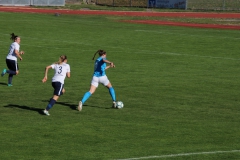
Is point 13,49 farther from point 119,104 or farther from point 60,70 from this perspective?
point 60,70

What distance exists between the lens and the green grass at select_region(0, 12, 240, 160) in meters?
16.3

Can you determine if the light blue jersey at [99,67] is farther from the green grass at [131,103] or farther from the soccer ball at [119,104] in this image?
the green grass at [131,103]

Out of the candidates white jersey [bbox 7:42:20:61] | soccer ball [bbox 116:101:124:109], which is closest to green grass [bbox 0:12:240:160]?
soccer ball [bbox 116:101:124:109]

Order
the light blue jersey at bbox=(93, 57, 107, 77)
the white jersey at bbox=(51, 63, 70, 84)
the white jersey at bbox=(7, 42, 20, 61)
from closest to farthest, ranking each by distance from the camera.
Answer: the white jersey at bbox=(51, 63, 70, 84)
the light blue jersey at bbox=(93, 57, 107, 77)
the white jersey at bbox=(7, 42, 20, 61)

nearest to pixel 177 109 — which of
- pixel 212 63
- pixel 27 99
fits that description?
pixel 27 99

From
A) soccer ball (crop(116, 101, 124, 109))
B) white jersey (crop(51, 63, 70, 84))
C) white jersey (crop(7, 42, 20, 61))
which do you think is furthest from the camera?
white jersey (crop(7, 42, 20, 61))

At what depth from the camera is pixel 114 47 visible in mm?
42875

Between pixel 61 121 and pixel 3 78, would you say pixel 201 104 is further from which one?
pixel 3 78

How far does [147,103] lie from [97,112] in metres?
2.59

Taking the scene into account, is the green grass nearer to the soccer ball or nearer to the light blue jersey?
the soccer ball

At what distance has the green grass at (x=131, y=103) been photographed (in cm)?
1634

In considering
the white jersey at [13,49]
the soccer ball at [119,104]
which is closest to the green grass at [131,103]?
the soccer ball at [119,104]

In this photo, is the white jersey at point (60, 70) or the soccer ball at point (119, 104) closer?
the white jersey at point (60, 70)

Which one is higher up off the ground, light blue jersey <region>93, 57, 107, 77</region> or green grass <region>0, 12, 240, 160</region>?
light blue jersey <region>93, 57, 107, 77</region>
